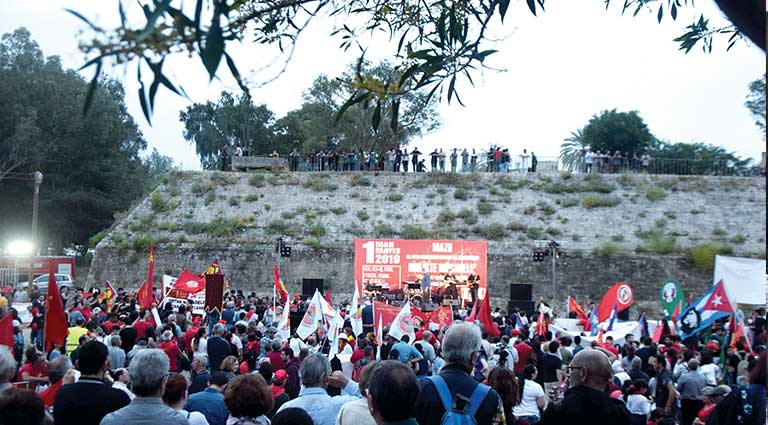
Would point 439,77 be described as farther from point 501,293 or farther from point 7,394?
point 501,293

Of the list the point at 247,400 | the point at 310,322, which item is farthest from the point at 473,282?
the point at 247,400

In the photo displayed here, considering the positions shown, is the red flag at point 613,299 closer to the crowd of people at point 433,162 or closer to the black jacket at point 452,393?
the black jacket at point 452,393

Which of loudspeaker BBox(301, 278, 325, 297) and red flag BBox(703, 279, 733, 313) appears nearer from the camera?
red flag BBox(703, 279, 733, 313)

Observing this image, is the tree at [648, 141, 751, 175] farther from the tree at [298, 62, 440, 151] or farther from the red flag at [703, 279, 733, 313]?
the red flag at [703, 279, 733, 313]

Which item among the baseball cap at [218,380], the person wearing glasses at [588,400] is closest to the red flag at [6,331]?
the baseball cap at [218,380]

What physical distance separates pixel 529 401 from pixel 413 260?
21.5 m

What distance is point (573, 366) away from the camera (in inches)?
176

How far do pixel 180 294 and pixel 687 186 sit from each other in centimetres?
2745

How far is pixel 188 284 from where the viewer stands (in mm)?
18531

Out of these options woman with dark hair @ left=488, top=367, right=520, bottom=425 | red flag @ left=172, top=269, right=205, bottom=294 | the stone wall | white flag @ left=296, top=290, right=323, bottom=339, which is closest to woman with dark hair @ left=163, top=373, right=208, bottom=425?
woman with dark hair @ left=488, top=367, right=520, bottom=425

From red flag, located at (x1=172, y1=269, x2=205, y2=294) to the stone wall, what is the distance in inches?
618

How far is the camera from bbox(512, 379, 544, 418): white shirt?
25.1 feet

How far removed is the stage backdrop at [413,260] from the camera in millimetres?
28906

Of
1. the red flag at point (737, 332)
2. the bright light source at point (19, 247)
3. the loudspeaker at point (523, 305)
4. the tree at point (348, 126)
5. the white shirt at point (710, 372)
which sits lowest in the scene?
the loudspeaker at point (523, 305)
